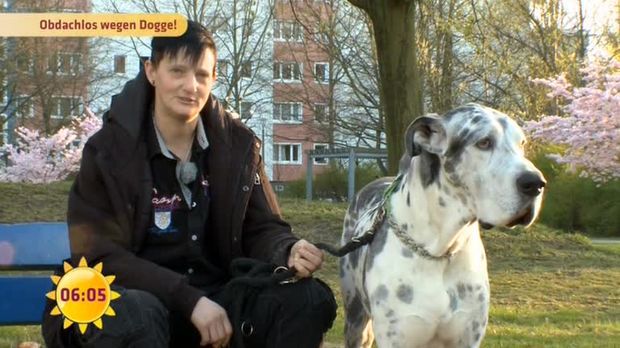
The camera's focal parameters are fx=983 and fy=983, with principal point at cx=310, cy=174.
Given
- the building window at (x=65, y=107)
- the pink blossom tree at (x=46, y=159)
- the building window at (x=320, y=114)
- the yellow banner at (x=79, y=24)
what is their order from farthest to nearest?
1. the building window at (x=320, y=114)
2. the building window at (x=65, y=107)
3. the pink blossom tree at (x=46, y=159)
4. the yellow banner at (x=79, y=24)

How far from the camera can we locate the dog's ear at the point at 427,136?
3.65m

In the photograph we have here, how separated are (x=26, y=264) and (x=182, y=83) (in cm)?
169

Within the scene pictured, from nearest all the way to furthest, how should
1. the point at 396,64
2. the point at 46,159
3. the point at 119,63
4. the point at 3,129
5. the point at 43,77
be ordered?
the point at 396,64
the point at 46,159
the point at 43,77
the point at 3,129
the point at 119,63

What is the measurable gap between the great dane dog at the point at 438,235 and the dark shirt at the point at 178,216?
2.34 feet

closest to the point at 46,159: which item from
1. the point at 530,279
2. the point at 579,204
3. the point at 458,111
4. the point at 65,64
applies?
the point at 65,64

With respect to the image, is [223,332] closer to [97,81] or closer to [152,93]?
[152,93]

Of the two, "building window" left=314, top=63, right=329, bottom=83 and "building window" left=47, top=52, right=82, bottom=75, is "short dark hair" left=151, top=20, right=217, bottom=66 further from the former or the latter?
"building window" left=314, top=63, right=329, bottom=83

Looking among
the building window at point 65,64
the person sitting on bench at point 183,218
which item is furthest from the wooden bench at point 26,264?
the building window at point 65,64

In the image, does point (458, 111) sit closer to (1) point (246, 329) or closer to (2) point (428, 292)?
(2) point (428, 292)

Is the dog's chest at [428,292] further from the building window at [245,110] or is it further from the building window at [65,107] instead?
the building window at [245,110]

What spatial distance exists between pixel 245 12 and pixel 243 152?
118 feet

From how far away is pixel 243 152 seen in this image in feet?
13.9

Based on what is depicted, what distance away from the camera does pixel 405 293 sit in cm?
377

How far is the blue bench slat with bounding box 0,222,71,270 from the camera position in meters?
5.07
